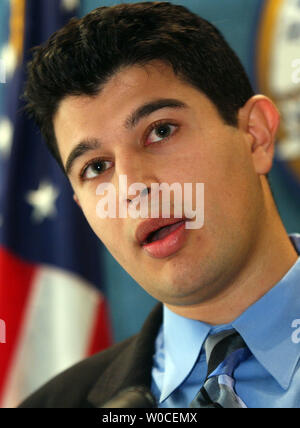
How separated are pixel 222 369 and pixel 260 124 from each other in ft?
1.25

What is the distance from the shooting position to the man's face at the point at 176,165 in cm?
74

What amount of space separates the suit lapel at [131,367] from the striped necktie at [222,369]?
0.15 meters

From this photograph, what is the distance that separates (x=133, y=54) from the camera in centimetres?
77

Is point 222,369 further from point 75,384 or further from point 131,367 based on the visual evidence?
point 75,384

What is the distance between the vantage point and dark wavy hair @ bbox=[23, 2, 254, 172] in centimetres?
77

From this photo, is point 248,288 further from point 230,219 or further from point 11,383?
point 11,383

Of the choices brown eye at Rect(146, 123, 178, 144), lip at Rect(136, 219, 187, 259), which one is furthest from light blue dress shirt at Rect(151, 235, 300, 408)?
brown eye at Rect(146, 123, 178, 144)

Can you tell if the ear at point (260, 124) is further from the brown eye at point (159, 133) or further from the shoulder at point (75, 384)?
the shoulder at point (75, 384)

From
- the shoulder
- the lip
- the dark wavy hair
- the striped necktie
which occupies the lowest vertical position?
the shoulder

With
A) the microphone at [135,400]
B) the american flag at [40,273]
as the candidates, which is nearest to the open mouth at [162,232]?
the microphone at [135,400]

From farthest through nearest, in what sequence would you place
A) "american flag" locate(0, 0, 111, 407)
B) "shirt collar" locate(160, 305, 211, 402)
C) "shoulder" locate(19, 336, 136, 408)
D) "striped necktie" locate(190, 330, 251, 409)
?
1. "american flag" locate(0, 0, 111, 407)
2. "shoulder" locate(19, 336, 136, 408)
3. "shirt collar" locate(160, 305, 211, 402)
4. "striped necktie" locate(190, 330, 251, 409)

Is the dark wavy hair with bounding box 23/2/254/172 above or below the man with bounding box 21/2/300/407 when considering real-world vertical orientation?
above

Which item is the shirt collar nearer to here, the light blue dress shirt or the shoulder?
the light blue dress shirt
